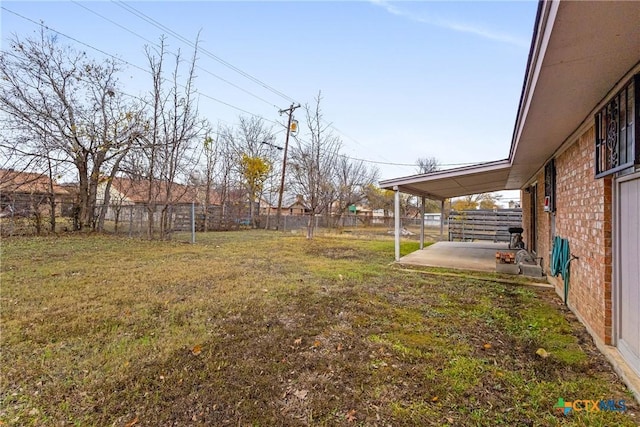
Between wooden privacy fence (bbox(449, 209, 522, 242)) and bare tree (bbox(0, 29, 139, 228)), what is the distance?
48.1 ft

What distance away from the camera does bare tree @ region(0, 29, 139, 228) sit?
1059 centimetres

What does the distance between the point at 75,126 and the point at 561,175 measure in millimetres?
14901

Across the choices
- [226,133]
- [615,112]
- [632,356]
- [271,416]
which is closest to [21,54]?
[226,133]

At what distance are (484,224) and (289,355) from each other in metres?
13.5

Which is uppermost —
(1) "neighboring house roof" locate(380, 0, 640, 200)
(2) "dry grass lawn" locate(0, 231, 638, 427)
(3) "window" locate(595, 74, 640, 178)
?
(1) "neighboring house roof" locate(380, 0, 640, 200)

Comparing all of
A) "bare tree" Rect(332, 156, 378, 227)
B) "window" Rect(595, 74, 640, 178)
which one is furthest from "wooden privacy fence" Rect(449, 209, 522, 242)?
"bare tree" Rect(332, 156, 378, 227)

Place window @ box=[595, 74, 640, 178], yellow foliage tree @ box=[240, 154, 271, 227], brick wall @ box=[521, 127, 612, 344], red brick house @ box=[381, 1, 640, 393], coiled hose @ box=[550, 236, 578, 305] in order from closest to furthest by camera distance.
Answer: red brick house @ box=[381, 1, 640, 393], window @ box=[595, 74, 640, 178], brick wall @ box=[521, 127, 612, 344], coiled hose @ box=[550, 236, 578, 305], yellow foliage tree @ box=[240, 154, 271, 227]

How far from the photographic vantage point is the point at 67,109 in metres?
11.4

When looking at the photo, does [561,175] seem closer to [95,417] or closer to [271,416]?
[271,416]

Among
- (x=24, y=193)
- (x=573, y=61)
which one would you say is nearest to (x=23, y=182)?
(x=24, y=193)

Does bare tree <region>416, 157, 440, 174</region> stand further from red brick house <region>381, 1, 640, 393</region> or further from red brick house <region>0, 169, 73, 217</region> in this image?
red brick house <region>381, 1, 640, 393</region>

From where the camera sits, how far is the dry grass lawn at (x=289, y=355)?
195cm

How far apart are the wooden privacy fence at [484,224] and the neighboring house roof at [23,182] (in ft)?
57.1

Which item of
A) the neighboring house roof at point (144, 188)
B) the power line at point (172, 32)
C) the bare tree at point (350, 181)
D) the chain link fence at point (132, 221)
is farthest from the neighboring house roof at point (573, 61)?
the bare tree at point (350, 181)
